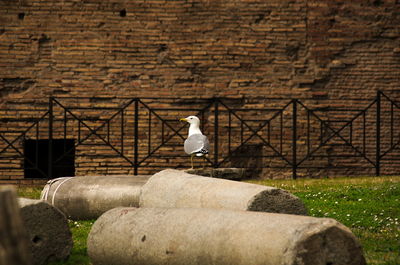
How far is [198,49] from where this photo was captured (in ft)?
46.0

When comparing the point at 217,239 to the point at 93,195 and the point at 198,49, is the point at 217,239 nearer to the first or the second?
the point at 93,195

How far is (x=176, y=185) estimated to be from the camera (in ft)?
23.1

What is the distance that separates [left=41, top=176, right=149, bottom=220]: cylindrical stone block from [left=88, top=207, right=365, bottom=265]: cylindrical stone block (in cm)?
240

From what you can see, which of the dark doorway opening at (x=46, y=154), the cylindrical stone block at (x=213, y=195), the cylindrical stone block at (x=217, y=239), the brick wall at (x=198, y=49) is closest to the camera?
the cylindrical stone block at (x=217, y=239)

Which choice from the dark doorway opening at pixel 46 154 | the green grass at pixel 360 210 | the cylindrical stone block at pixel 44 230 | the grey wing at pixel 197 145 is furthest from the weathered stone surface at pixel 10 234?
the dark doorway opening at pixel 46 154

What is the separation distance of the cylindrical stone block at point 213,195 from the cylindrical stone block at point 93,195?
2.87 ft

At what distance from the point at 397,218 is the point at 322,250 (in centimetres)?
391

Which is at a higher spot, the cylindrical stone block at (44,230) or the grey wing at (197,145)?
the grey wing at (197,145)

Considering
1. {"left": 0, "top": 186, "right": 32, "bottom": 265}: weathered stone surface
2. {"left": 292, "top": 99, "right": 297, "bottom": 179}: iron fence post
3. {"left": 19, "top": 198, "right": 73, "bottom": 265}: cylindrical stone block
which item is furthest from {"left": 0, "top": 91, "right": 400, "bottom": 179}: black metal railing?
{"left": 0, "top": 186, "right": 32, "bottom": 265}: weathered stone surface

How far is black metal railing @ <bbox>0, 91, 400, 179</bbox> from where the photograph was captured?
1361cm

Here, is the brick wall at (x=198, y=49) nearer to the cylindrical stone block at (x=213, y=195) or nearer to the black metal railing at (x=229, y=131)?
the black metal railing at (x=229, y=131)

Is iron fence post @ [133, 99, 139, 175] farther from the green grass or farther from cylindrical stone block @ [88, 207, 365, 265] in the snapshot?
cylindrical stone block @ [88, 207, 365, 265]

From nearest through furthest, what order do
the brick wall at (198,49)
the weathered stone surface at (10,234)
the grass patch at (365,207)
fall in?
1. the weathered stone surface at (10,234)
2. the grass patch at (365,207)
3. the brick wall at (198,49)

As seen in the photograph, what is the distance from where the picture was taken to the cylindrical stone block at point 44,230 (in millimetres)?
5750
